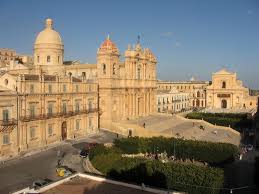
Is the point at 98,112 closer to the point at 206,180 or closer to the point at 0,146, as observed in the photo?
the point at 0,146

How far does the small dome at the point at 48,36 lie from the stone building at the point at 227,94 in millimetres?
54397

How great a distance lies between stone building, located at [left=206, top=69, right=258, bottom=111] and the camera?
9388 cm

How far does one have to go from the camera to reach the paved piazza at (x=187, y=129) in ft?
168

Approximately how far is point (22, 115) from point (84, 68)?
24693 mm

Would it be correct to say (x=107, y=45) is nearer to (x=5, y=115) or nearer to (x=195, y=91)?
(x=5, y=115)

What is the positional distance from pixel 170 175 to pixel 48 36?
35.9m

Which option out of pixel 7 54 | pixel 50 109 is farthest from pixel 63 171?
pixel 7 54

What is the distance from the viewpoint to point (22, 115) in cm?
3816

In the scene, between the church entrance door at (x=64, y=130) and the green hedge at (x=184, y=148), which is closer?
the green hedge at (x=184, y=148)

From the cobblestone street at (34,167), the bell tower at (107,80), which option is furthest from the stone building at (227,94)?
the cobblestone street at (34,167)

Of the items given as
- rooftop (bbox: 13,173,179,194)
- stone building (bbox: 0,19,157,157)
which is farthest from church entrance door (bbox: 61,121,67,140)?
rooftop (bbox: 13,173,179,194)

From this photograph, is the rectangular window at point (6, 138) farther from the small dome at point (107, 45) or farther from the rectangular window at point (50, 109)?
the small dome at point (107, 45)

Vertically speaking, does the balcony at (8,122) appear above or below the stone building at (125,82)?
below

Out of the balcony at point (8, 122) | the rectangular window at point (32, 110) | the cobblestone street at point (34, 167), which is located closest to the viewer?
the cobblestone street at point (34, 167)
